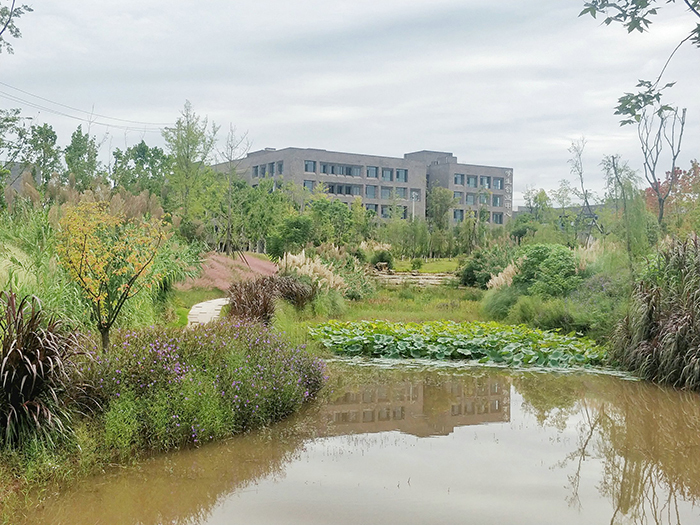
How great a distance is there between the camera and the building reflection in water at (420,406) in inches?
296

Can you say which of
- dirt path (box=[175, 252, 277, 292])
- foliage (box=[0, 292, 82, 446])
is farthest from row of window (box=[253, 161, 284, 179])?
foliage (box=[0, 292, 82, 446])

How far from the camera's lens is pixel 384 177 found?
79375mm

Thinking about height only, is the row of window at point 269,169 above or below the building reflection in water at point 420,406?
above

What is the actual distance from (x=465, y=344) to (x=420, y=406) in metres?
3.34

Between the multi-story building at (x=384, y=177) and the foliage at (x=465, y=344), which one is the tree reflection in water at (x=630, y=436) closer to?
the foliage at (x=465, y=344)

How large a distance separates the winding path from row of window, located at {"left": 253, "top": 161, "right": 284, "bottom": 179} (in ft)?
184

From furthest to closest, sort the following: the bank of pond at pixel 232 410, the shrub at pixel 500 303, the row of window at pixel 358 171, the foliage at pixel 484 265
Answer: the row of window at pixel 358 171 < the foliage at pixel 484 265 < the shrub at pixel 500 303 < the bank of pond at pixel 232 410

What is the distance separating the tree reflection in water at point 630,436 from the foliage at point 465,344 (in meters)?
0.81

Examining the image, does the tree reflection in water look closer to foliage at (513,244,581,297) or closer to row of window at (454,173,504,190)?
foliage at (513,244,581,297)

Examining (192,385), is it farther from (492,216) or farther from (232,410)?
(492,216)

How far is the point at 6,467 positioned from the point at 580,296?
10.7 metres

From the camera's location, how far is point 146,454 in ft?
20.0

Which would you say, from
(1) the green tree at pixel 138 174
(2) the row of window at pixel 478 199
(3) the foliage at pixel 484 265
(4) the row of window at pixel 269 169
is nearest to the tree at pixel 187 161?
(1) the green tree at pixel 138 174

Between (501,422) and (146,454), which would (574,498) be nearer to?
(501,422)
